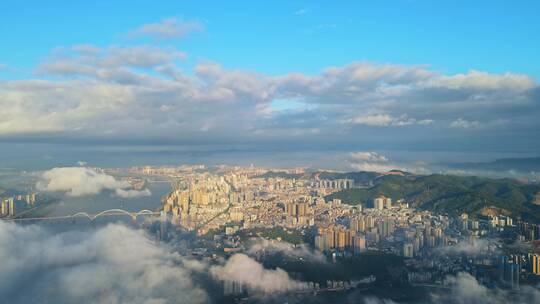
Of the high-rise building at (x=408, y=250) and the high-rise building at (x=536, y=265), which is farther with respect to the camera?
the high-rise building at (x=408, y=250)

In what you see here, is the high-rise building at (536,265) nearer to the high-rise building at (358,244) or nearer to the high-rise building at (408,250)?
the high-rise building at (408,250)

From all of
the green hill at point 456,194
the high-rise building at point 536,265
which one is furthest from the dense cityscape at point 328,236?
the green hill at point 456,194

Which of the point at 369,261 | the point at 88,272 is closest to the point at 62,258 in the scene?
the point at 88,272

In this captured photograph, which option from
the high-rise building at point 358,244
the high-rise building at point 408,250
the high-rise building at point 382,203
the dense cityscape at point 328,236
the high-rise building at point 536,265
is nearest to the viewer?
the dense cityscape at point 328,236

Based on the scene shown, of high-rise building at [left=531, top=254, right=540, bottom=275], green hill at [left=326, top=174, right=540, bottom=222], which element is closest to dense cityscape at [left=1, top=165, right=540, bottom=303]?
high-rise building at [left=531, top=254, right=540, bottom=275]

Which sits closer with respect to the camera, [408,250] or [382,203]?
[408,250]

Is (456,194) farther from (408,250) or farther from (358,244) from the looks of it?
(358,244)

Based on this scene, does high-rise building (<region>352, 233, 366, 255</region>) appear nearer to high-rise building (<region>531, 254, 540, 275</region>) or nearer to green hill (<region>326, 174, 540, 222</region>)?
high-rise building (<region>531, 254, 540, 275</region>)

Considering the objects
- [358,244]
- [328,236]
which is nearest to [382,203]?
[358,244]

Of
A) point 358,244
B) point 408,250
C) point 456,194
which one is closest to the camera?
point 408,250
